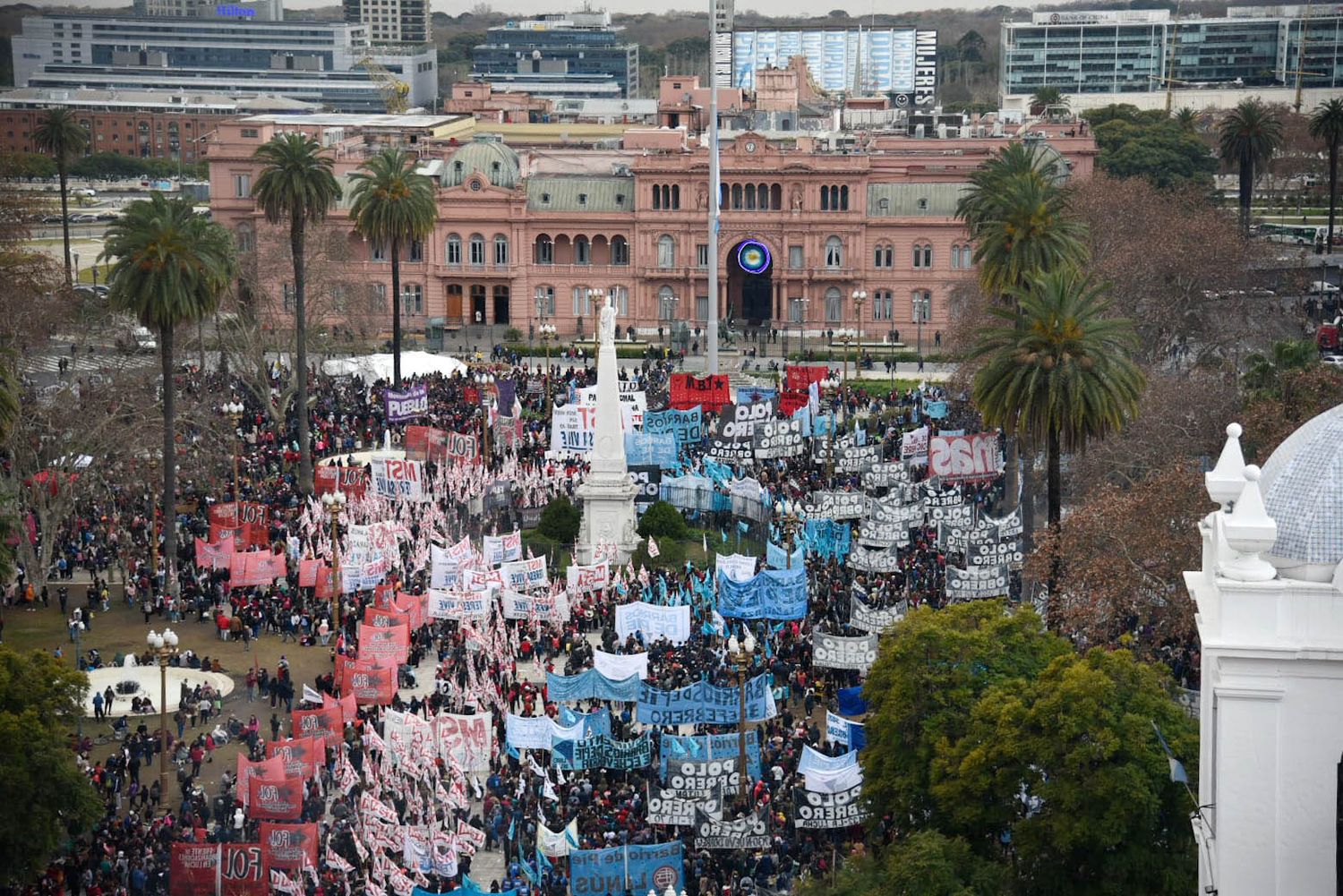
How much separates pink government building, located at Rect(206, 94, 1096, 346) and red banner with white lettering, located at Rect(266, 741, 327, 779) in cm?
6627

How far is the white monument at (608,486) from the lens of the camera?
63188 mm

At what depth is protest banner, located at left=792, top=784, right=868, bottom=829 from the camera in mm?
40125

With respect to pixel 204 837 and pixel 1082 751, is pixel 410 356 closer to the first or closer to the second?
pixel 204 837

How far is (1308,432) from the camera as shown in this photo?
2655cm

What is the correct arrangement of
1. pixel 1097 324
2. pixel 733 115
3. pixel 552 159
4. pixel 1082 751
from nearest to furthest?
pixel 1082 751, pixel 1097 324, pixel 552 159, pixel 733 115

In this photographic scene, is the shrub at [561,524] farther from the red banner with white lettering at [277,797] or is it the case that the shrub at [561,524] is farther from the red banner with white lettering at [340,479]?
the red banner with white lettering at [277,797]

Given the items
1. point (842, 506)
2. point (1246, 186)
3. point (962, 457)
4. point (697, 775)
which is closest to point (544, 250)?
point (1246, 186)

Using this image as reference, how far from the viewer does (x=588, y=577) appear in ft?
181

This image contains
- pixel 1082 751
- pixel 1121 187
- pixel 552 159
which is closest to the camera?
pixel 1082 751

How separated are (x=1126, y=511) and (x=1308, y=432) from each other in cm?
1994

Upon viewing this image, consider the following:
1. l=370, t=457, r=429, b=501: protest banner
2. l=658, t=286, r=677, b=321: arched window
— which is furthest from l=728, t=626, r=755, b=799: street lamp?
l=658, t=286, r=677, b=321: arched window

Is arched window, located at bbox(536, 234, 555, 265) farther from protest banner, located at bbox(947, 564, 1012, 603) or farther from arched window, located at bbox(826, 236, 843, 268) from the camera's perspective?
protest banner, located at bbox(947, 564, 1012, 603)

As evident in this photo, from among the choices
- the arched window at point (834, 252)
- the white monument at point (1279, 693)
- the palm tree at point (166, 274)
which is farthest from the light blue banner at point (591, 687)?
the arched window at point (834, 252)

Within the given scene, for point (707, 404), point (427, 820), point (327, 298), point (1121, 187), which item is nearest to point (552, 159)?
point (327, 298)
